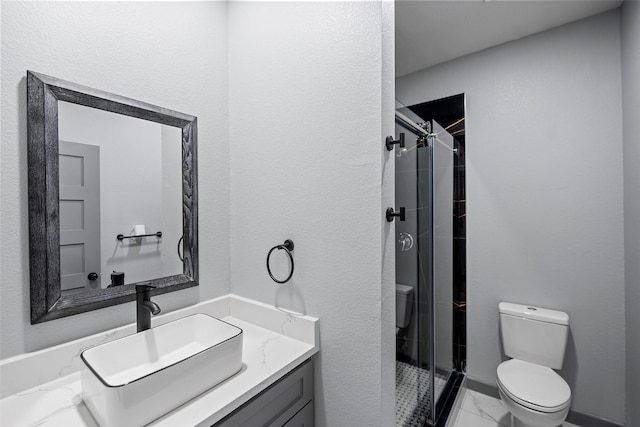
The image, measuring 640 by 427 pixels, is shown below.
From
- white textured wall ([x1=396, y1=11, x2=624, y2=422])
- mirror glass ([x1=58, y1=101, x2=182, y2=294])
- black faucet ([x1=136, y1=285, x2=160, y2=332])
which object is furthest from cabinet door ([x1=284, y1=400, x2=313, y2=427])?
white textured wall ([x1=396, y1=11, x2=624, y2=422])

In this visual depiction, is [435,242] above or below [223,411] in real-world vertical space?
above

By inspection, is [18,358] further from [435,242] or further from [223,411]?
[435,242]

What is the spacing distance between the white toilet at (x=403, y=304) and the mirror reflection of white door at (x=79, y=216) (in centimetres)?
149

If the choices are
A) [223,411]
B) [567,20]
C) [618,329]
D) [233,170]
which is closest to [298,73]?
[233,170]

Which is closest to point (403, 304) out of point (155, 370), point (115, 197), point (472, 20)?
point (155, 370)

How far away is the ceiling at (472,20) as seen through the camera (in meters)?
1.75

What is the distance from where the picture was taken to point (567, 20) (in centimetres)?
190

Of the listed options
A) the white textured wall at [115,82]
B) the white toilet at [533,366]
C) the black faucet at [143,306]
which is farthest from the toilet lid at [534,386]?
the black faucet at [143,306]

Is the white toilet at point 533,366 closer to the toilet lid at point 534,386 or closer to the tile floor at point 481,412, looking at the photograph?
the toilet lid at point 534,386

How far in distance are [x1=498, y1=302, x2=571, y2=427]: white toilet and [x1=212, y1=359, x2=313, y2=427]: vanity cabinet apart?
122cm

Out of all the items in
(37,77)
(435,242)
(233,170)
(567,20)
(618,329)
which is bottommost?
(618,329)

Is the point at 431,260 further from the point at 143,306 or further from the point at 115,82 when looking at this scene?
the point at 115,82

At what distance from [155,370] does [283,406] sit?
473 millimetres

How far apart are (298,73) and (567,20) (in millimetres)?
1931
